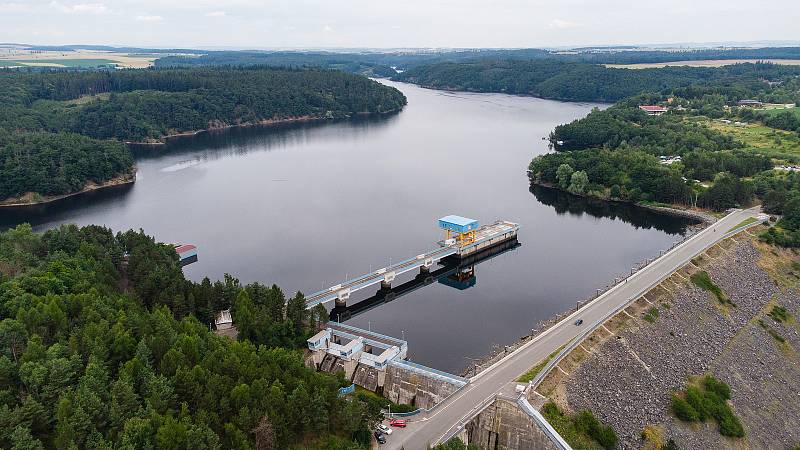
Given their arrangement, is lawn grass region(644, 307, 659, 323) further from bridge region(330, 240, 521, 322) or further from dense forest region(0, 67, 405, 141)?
dense forest region(0, 67, 405, 141)

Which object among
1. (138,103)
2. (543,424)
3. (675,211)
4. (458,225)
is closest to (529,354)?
(543,424)

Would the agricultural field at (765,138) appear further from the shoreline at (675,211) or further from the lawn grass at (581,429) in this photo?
the lawn grass at (581,429)

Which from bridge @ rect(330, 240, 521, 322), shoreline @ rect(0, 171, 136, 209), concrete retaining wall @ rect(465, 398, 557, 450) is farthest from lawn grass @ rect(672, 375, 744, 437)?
shoreline @ rect(0, 171, 136, 209)

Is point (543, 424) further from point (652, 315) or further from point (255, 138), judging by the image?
point (255, 138)

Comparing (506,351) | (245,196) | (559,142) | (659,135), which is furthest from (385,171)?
(506,351)

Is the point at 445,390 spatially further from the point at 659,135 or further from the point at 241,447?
the point at 659,135

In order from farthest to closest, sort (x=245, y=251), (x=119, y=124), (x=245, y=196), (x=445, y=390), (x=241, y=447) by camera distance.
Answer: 1. (x=119, y=124)
2. (x=245, y=196)
3. (x=245, y=251)
4. (x=445, y=390)
5. (x=241, y=447)
